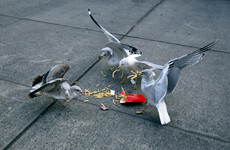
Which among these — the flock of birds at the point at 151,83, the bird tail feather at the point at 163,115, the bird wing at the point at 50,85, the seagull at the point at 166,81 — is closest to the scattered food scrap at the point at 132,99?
the flock of birds at the point at 151,83

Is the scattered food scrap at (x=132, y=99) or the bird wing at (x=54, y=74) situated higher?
the bird wing at (x=54, y=74)

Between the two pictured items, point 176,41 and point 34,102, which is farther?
point 176,41

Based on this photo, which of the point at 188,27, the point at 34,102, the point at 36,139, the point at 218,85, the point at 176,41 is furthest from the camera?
the point at 188,27

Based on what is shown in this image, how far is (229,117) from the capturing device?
9.82ft

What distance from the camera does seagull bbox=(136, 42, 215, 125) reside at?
2.67 m

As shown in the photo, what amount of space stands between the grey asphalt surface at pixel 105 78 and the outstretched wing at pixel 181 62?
20.0 inches

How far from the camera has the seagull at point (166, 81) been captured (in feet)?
8.76

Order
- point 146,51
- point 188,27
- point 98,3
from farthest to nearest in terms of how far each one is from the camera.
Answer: point 98,3 → point 188,27 → point 146,51

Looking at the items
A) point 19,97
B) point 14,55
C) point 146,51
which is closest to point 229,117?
point 146,51

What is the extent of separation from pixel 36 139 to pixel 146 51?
2.91 m

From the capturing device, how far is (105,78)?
3.81m

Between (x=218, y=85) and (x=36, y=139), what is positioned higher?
(x=36, y=139)

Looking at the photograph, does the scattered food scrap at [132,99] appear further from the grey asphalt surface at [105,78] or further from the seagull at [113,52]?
the seagull at [113,52]

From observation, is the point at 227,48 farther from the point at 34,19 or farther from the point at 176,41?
the point at 34,19
